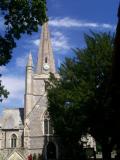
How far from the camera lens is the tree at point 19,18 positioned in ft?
62.3

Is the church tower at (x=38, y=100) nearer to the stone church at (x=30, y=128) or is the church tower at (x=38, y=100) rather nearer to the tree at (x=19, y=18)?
the stone church at (x=30, y=128)

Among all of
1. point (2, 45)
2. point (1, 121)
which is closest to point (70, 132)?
point (2, 45)

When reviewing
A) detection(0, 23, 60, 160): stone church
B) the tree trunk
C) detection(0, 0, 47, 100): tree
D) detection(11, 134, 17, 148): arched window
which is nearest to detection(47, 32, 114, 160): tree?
the tree trunk

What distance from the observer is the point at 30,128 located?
235ft

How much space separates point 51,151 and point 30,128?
4.97 m

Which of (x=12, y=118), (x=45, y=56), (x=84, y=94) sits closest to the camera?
(x=84, y=94)

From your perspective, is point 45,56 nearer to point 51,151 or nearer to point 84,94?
point 51,151

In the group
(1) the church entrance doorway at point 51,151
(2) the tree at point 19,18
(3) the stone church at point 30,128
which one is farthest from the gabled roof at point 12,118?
(2) the tree at point 19,18

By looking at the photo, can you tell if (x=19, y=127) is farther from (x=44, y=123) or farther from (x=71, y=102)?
(x=71, y=102)

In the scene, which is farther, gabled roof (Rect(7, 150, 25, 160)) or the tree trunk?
gabled roof (Rect(7, 150, 25, 160))

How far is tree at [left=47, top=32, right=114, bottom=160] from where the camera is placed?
38688 mm

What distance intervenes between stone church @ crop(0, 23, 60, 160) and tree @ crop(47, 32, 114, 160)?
23620 mm

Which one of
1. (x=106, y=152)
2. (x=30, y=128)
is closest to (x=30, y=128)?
(x=30, y=128)

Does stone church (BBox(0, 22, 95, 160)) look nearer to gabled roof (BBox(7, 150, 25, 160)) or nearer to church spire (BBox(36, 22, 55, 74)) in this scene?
gabled roof (BBox(7, 150, 25, 160))
